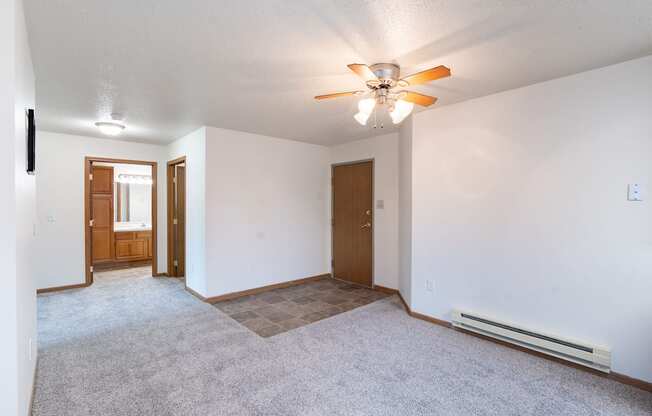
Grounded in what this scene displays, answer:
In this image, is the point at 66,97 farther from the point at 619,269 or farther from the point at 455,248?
the point at 619,269

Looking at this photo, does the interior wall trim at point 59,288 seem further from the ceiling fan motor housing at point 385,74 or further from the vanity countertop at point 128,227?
the ceiling fan motor housing at point 385,74

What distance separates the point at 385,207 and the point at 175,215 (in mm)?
3757

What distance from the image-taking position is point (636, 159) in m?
2.29

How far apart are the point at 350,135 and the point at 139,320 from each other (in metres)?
3.71

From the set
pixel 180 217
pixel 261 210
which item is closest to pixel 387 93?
pixel 261 210

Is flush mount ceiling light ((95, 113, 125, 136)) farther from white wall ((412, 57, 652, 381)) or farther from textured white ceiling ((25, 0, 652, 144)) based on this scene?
white wall ((412, 57, 652, 381))

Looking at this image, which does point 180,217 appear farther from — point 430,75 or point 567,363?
point 567,363

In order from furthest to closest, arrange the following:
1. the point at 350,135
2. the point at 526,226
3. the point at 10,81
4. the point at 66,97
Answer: the point at 350,135
the point at 66,97
the point at 526,226
the point at 10,81

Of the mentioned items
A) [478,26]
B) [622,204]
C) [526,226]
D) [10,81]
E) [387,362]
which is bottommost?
[387,362]

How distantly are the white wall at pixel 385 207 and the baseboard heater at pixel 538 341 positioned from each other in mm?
1531

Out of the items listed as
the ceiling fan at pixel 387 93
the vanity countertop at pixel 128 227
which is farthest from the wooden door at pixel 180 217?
the ceiling fan at pixel 387 93

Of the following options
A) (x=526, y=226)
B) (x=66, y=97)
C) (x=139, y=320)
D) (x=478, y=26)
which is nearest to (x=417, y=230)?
(x=526, y=226)

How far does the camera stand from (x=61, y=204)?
4746mm

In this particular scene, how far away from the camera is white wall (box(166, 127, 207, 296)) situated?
13.8ft
